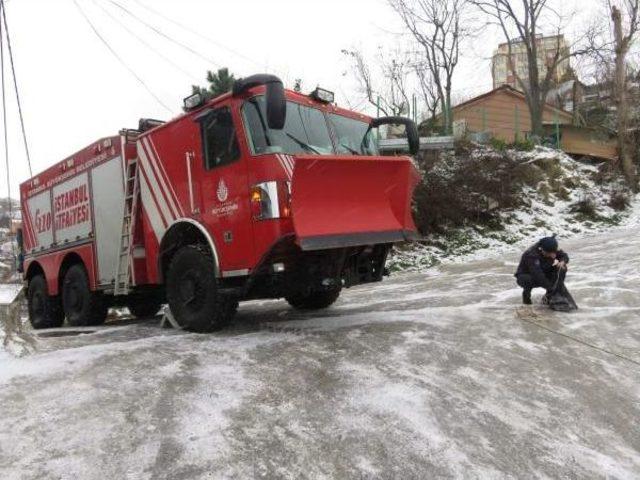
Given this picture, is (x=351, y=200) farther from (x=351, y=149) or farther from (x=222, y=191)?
(x=222, y=191)

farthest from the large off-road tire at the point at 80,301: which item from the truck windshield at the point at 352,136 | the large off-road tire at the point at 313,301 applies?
the truck windshield at the point at 352,136

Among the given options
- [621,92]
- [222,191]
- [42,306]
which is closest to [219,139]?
[222,191]

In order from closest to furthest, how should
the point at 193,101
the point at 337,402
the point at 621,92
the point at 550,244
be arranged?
the point at 337,402
the point at 193,101
the point at 550,244
the point at 621,92

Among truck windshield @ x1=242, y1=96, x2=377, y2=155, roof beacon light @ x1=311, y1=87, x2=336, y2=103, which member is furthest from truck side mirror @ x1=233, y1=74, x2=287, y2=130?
roof beacon light @ x1=311, y1=87, x2=336, y2=103

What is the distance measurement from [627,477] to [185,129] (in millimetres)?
5347

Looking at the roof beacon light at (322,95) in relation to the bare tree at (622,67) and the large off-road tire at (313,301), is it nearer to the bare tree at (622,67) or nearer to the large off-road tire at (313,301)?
the large off-road tire at (313,301)

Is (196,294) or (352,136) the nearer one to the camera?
(196,294)

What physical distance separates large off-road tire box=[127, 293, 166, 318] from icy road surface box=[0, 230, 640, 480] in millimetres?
2259

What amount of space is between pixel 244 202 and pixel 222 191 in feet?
1.29

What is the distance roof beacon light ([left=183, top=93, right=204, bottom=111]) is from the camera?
643 centimetres

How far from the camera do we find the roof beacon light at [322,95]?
6.55m

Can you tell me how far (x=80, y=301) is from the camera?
8.96 meters

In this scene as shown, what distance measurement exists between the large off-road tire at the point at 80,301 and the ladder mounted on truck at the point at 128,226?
1196 millimetres

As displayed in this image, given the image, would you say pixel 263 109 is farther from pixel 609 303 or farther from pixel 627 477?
pixel 609 303
